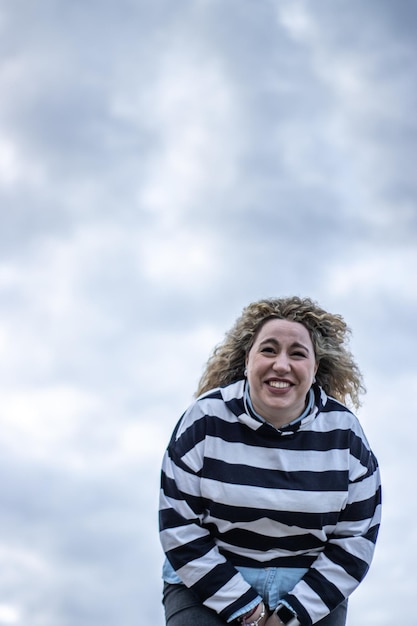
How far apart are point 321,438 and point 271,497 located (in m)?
0.58

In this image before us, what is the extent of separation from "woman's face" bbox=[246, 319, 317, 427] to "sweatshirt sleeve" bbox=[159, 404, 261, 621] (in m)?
0.47

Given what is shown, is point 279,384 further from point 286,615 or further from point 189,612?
point 189,612

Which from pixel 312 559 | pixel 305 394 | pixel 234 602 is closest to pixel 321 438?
pixel 305 394

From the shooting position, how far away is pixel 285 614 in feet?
18.4

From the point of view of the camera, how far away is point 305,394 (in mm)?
6004

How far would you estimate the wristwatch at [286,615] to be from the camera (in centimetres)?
560

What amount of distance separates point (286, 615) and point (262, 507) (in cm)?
69

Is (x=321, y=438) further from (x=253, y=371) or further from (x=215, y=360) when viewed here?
(x=215, y=360)

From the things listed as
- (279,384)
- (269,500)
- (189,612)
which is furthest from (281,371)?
(189,612)

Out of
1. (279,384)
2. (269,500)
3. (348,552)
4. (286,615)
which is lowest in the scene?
(286,615)

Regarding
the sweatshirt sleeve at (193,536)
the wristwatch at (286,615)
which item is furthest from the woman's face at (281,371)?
the wristwatch at (286,615)

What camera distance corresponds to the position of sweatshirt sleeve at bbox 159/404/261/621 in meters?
5.61

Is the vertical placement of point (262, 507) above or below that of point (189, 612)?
above

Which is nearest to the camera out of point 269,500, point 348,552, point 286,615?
point 286,615
